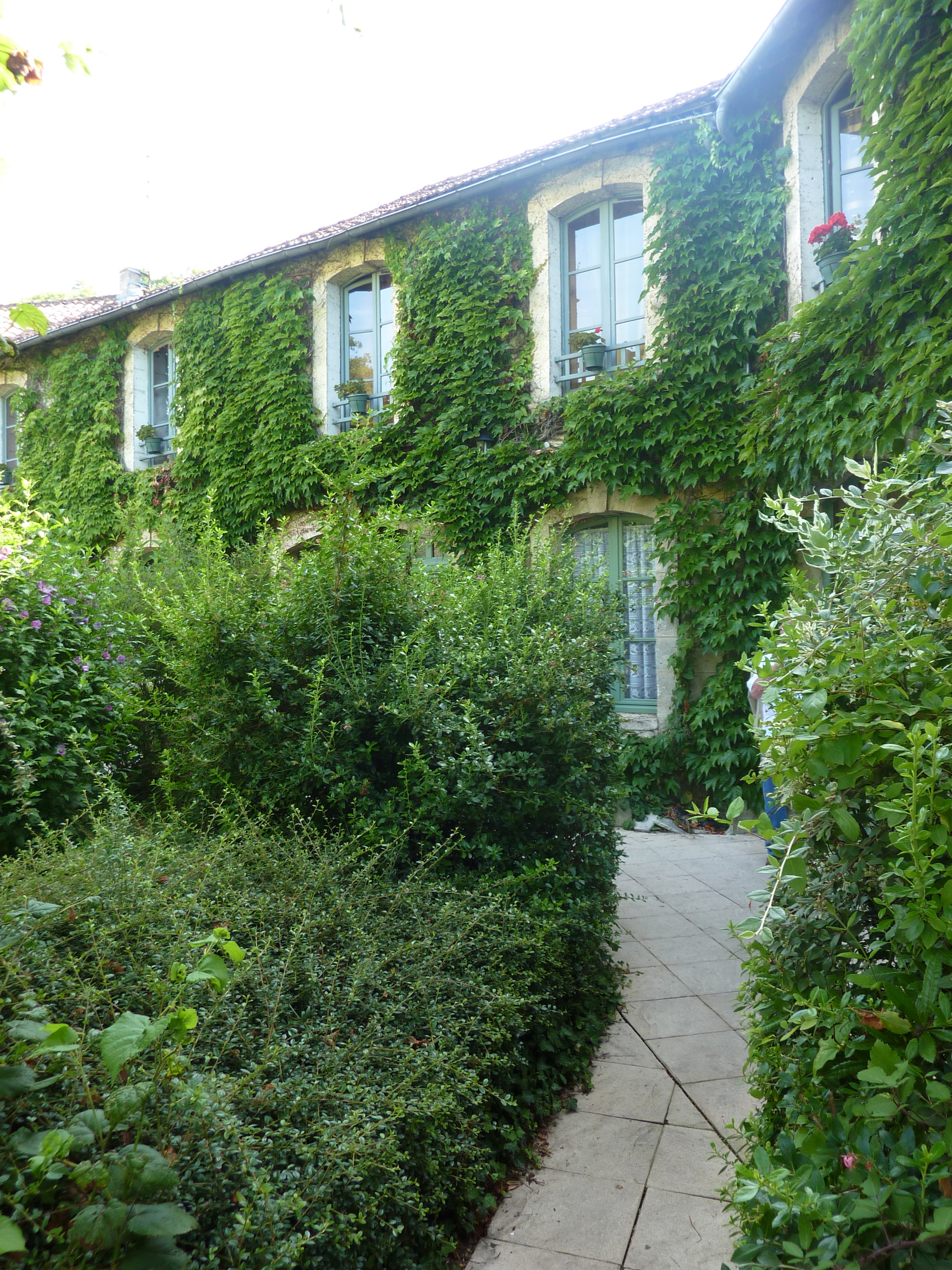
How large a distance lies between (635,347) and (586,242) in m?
1.32

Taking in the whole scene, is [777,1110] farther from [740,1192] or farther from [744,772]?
[744,772]

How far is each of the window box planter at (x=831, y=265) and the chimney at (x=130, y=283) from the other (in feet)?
38.3

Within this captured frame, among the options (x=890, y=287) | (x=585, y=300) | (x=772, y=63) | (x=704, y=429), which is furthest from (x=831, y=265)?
(x=585, y=300)

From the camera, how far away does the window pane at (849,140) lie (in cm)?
658

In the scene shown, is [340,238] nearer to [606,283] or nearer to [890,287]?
[606,283]

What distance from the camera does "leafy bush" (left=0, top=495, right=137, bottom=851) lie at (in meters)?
3.93

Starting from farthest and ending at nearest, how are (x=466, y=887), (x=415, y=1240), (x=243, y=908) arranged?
(x=466, y=887) < (x=243, y=908) < (x=415, y=1240)

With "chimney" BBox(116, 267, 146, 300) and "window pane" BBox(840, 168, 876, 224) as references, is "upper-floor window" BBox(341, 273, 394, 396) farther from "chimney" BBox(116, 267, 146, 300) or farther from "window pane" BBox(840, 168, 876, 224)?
"chimney" BBox(116, 267, 146, 300)

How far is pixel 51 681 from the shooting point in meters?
4.23

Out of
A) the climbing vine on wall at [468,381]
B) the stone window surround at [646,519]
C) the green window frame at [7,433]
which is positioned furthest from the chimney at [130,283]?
the stone window surround at [646,519]

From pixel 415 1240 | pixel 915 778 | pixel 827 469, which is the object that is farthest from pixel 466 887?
pixel 827 469

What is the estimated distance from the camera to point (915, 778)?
1275mm

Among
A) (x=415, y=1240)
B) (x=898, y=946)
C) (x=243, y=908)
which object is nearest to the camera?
(x=898, y=946)

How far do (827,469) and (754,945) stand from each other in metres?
5.18
